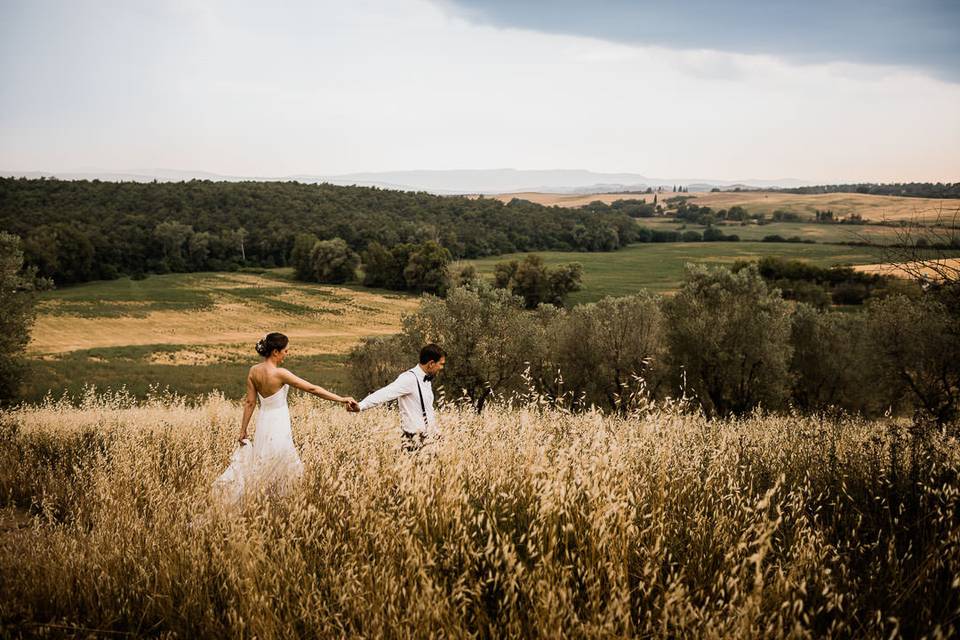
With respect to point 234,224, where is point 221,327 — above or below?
below

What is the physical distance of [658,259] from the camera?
129250 millimetres

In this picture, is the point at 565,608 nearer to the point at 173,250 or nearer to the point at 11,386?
the point at 11,386

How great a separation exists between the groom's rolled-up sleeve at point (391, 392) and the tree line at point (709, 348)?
62.1 feet

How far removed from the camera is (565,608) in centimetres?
319

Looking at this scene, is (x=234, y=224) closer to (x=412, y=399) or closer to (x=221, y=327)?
(x=221, y=327)

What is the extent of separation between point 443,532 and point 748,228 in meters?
171

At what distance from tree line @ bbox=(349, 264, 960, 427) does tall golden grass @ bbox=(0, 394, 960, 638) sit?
21.3m

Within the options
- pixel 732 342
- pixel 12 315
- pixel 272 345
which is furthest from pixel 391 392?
pixel 12 315

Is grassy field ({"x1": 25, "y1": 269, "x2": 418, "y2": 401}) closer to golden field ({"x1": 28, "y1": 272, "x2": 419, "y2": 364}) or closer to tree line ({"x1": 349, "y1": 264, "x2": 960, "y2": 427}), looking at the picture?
golden field ({"x1": 28, "y1": 272, "x2": 419, "y2": 364})

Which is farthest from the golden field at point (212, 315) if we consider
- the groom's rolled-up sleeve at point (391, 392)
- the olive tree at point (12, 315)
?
the groom's rolled-up sleeve at point (391, 392)

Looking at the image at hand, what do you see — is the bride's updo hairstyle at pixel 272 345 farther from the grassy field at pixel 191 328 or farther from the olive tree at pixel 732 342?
the grassy field at pixel 191 328

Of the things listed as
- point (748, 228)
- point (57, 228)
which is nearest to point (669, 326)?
point (57, 228)

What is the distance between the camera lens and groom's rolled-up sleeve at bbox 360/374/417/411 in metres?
7.15

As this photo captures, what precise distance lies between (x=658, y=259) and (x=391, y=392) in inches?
5089
